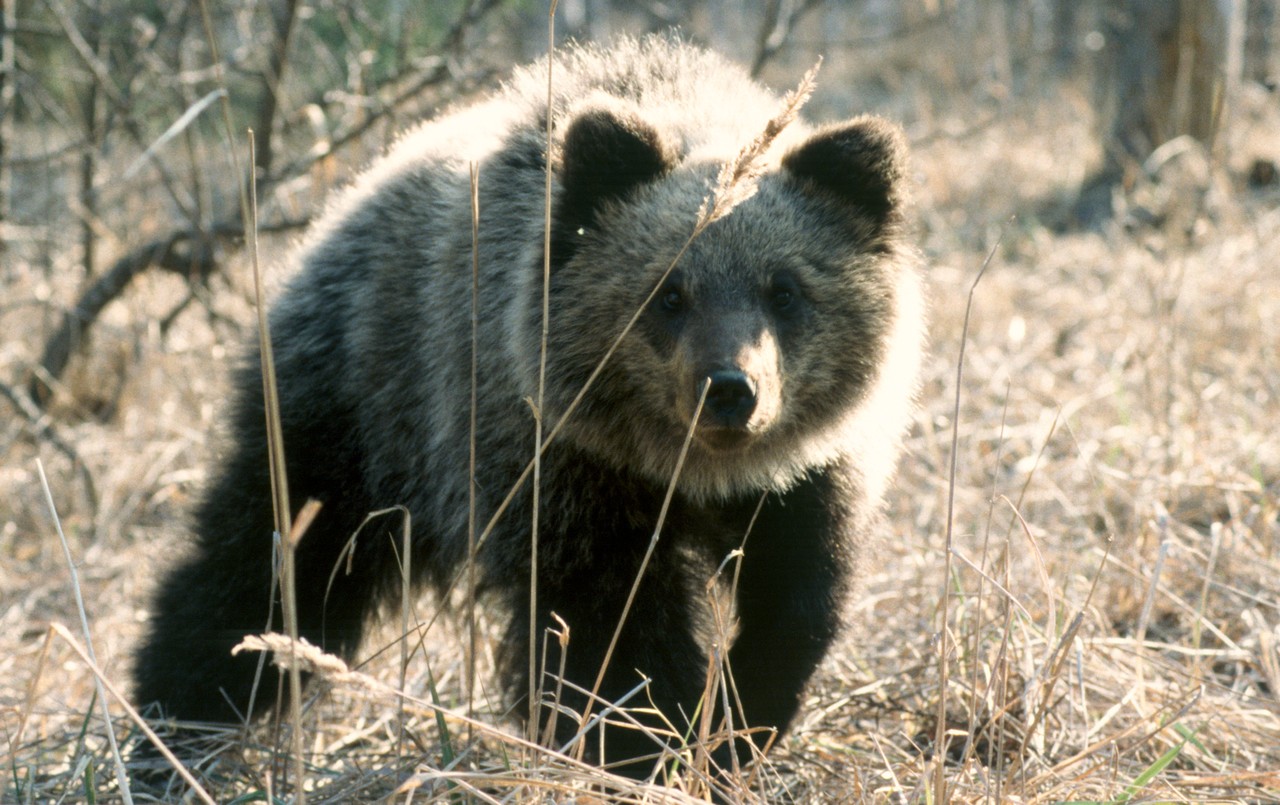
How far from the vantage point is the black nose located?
3.18 m

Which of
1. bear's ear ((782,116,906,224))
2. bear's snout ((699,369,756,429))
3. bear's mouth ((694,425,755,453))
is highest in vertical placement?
bear's ear ((782,116,906,224))

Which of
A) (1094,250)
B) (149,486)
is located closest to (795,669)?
(149,486)

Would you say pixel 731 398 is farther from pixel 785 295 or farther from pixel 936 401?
pixel 936 401

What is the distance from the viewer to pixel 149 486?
6.55 metres

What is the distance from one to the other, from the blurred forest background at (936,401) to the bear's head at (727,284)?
0.55m

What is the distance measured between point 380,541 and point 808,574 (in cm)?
151

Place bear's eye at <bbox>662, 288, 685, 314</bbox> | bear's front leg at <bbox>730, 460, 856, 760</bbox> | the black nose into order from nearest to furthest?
the black nose → bear's eye at <bbox>662, 288, 685, 314</bbox> → bear's front leg at <bbox>730, 460, 856, 760</bbox>

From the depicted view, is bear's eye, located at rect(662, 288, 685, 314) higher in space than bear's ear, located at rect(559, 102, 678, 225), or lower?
lower

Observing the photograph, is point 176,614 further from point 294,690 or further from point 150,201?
point 150,201

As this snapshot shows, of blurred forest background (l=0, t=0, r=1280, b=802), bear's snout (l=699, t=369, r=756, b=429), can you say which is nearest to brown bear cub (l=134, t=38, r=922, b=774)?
bear's snout (l=699, t=369, r=756, b=429)

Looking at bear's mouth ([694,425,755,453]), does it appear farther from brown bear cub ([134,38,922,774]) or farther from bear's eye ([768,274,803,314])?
bear's eye ([768,274,803,314])

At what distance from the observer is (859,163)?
147 inches

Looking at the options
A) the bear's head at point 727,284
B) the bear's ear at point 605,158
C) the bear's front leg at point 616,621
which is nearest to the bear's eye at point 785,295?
the bear's head at point 727,284

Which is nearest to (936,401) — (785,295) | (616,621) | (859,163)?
(859,163)
